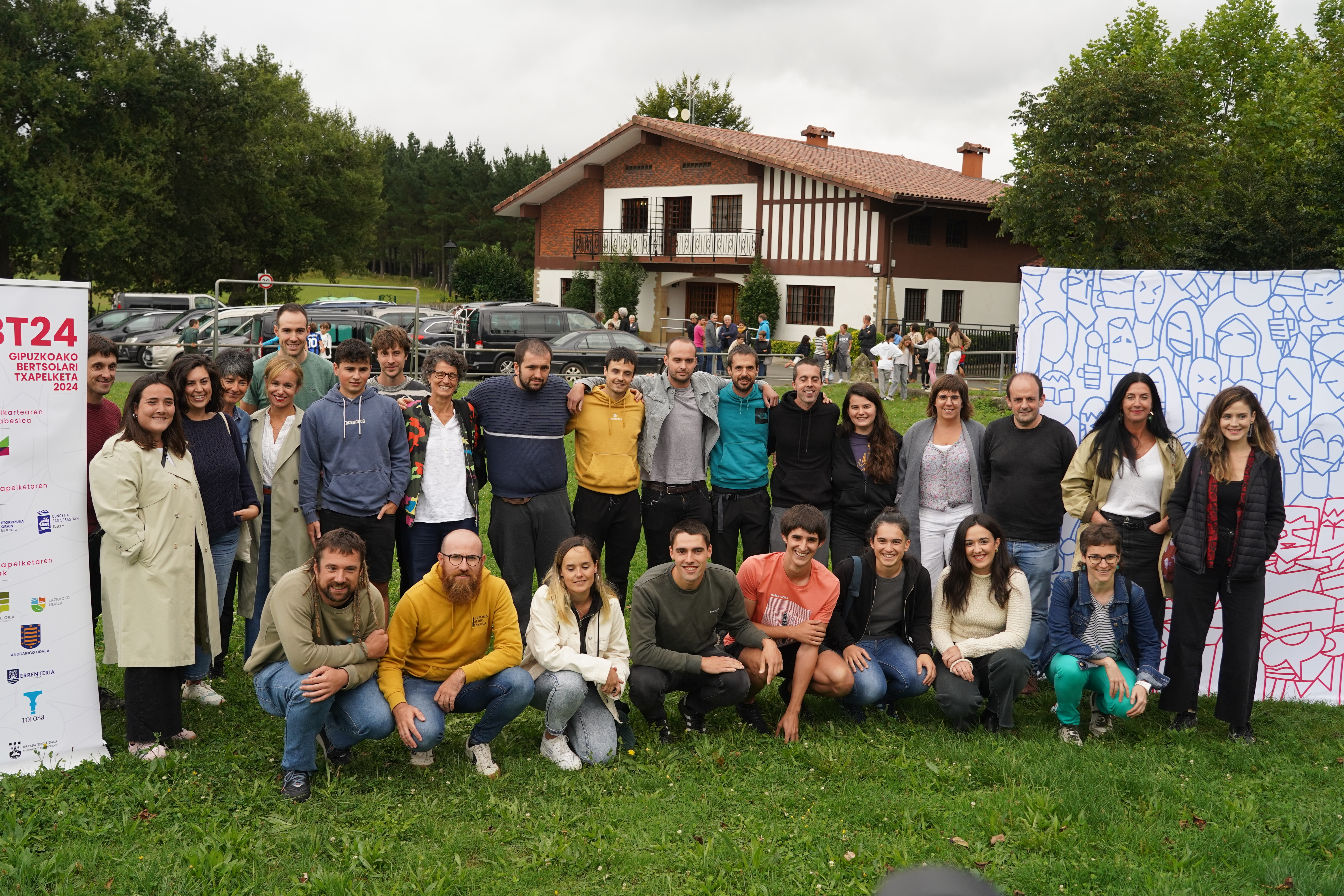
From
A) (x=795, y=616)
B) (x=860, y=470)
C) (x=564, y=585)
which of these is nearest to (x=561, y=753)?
(x=564, y=585)

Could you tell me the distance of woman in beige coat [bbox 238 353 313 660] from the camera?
5980mm

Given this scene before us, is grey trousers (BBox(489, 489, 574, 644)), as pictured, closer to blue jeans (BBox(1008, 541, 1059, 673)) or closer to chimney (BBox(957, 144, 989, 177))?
blue jeans (BBox(1008, 541, 1059, 673))

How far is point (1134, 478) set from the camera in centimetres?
598

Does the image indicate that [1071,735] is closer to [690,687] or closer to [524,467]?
[690,687]

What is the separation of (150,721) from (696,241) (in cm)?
3070

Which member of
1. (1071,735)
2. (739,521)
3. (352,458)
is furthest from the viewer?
(739,521)

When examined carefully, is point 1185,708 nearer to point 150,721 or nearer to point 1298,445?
point 1298,445

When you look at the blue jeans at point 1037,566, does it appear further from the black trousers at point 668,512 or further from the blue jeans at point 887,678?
the black trousers at point 668,512

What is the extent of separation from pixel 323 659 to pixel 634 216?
107ft

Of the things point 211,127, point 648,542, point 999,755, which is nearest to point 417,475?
point 648,542

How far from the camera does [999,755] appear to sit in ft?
16.9

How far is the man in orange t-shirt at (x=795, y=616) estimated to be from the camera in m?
5.61

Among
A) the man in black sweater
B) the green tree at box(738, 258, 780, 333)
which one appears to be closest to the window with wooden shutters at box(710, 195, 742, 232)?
the green tree at box(738, 258, 780, 333)

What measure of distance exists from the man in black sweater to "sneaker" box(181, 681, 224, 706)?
4537mm
